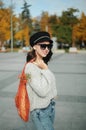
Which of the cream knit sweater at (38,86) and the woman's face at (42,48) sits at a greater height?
the woman's face at (42,48)

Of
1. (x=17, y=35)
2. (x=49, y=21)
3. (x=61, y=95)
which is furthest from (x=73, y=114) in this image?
(x=49, y=21)

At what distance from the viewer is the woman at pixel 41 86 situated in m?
2.78

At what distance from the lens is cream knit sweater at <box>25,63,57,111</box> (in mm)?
2770

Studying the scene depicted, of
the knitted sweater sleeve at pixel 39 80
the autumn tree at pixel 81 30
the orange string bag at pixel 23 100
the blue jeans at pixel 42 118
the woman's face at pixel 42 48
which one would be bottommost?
the blue jeans at pixel 42 118

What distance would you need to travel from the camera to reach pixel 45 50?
2.94m

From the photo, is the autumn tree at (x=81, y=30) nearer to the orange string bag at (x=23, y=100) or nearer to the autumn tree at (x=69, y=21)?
the autumn tree at (x=69, y=21)

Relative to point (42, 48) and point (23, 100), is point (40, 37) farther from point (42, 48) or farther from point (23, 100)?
point (23, 100)

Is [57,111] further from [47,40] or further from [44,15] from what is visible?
[44,15]

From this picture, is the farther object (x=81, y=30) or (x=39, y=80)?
(x=81, y=30)

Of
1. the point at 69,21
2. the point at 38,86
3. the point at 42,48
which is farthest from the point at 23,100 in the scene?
the point at 69,21

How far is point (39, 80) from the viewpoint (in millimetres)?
2785

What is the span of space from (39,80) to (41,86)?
0.20ft

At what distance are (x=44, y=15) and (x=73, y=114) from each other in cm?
7817

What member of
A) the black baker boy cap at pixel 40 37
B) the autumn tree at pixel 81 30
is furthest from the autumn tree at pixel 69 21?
the black baker boy cap at pixel 40 37
